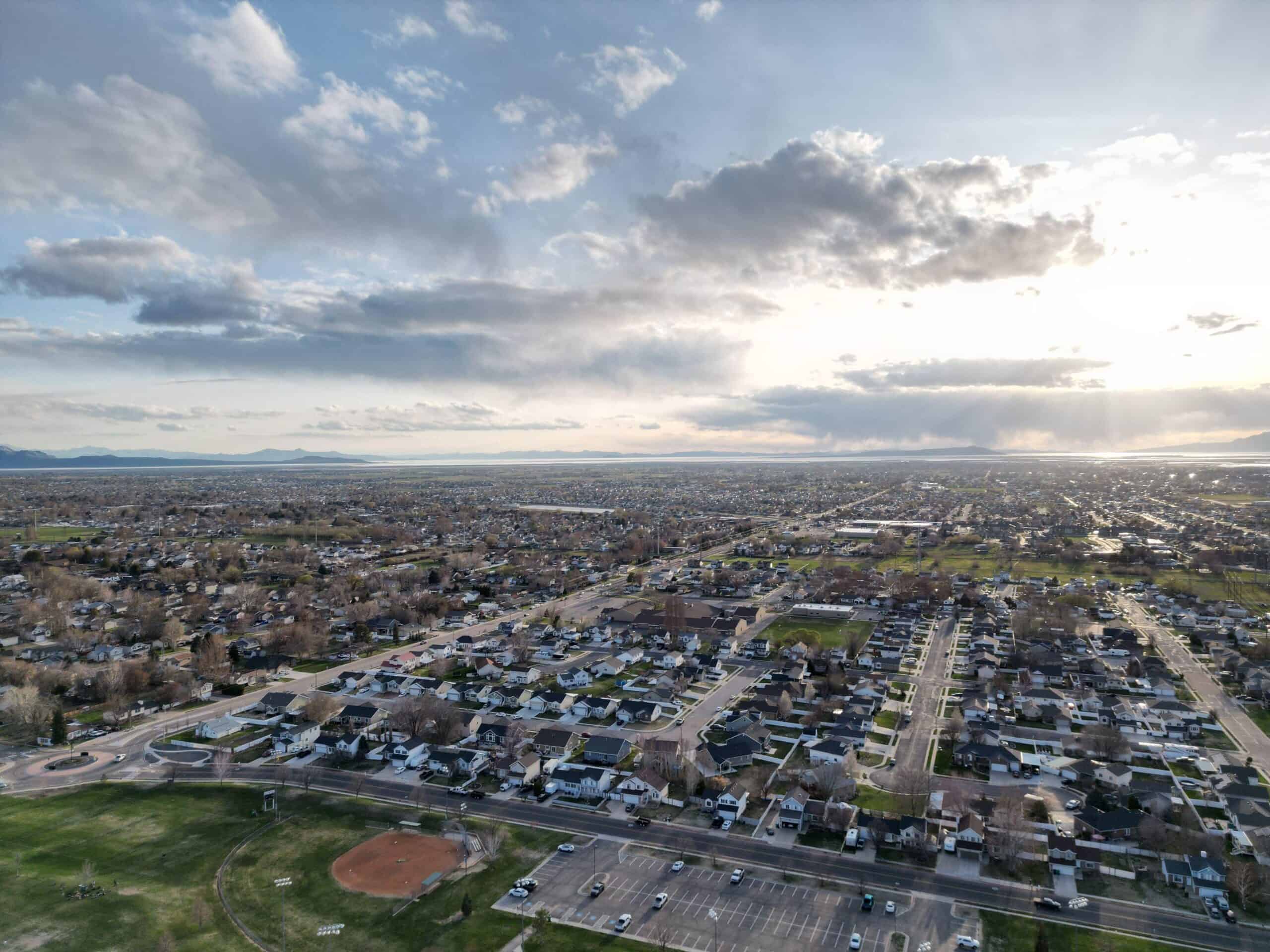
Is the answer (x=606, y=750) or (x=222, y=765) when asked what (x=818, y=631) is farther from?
(x=222, y=765)

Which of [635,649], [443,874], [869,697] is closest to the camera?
[443,874]

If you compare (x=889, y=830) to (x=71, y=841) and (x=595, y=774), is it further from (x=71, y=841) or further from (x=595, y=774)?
(x=71, y=841)

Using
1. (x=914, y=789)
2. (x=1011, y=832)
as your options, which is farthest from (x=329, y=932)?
(x=1011, y=832)

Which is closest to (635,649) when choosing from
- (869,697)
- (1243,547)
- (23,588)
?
(869,697)

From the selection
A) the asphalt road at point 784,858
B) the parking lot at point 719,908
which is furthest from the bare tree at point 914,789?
the parking lot at point 719,908

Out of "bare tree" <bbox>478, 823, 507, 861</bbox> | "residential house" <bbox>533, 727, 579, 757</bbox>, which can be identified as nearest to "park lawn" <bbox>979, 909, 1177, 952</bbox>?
"bare tree" <bbox>478, 823, 507, 861</bbox>
